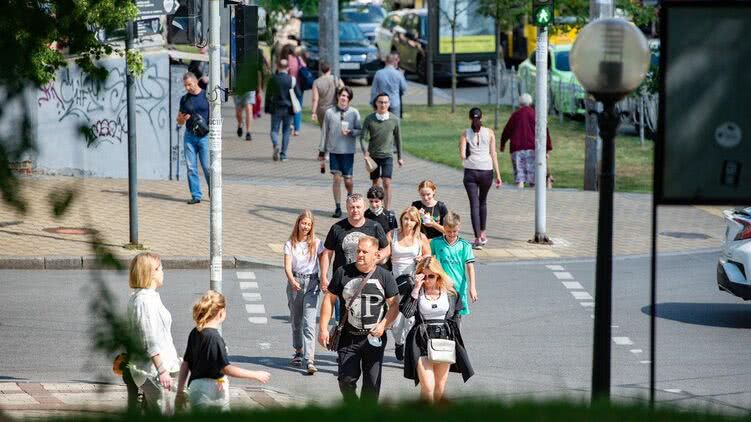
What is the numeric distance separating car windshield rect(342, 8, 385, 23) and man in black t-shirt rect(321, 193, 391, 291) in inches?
1439

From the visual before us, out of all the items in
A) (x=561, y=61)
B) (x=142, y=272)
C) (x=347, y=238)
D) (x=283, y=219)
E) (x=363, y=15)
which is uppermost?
(x=363, y=15)

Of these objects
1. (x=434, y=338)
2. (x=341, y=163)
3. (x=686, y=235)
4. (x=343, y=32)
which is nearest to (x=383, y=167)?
(x=341, y=163)

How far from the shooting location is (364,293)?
36.8ft

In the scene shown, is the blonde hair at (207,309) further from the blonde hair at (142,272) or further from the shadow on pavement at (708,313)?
the shadow on pavement at (708,313)

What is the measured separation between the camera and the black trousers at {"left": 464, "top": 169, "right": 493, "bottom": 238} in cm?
1839

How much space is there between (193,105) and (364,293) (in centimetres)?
944

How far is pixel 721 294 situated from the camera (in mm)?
16344

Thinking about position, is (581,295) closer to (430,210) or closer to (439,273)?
(430,210)

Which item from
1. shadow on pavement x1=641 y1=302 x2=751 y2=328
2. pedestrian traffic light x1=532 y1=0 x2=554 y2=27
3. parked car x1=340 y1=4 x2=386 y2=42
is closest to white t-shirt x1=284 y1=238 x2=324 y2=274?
shadow on pavement x1=641 y1=302 x2=751 y2=328

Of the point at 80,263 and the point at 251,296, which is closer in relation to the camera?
the point at 251,296

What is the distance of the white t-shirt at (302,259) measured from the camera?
12.9 m

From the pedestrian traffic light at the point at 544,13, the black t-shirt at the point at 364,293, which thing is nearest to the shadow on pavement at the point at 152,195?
the pedestrian traffic light at the point at 544,13

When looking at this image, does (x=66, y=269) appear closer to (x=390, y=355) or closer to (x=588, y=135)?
Result: (x=390, y=355)

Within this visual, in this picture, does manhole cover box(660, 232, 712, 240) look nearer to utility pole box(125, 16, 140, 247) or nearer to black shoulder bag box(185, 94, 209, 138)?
black shoulder bag box(185, 94, 209, 138)
